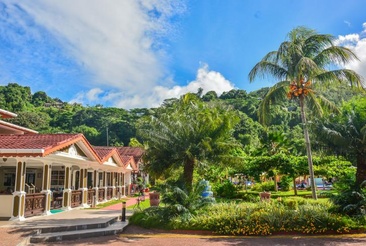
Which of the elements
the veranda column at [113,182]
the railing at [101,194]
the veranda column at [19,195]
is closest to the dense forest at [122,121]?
the veranda column at [113,182]

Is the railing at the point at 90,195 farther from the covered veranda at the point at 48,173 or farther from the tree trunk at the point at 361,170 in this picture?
the tree trunk at the point at 361,170

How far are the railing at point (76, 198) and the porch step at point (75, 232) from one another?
698 cm

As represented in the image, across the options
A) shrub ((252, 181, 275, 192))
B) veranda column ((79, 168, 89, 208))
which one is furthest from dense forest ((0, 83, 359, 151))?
veranda column ((79, 168, 89, 208))

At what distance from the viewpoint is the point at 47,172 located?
15633 millimetres

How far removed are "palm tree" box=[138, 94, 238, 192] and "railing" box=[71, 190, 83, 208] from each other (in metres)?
6.45

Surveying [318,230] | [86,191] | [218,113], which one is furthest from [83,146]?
[318,230]

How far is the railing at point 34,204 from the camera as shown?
14134 mm

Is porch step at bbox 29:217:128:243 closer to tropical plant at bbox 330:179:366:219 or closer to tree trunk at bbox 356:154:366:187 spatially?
tropical plant at bbox 330:179:366:219

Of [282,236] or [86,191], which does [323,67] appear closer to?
[282,236]

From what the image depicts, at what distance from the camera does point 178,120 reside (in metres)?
14.4

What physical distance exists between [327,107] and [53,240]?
656 inches

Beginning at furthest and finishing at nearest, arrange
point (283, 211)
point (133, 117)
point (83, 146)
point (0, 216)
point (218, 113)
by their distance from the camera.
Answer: point (133, 117), point (83, 146), point (218, 113), point (0, 216), point (283, 211)

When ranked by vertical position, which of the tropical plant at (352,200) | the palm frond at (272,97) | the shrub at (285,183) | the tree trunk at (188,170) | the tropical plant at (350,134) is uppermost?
the palm frond at (272,97)

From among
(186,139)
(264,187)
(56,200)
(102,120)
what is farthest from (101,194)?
(102,120)
